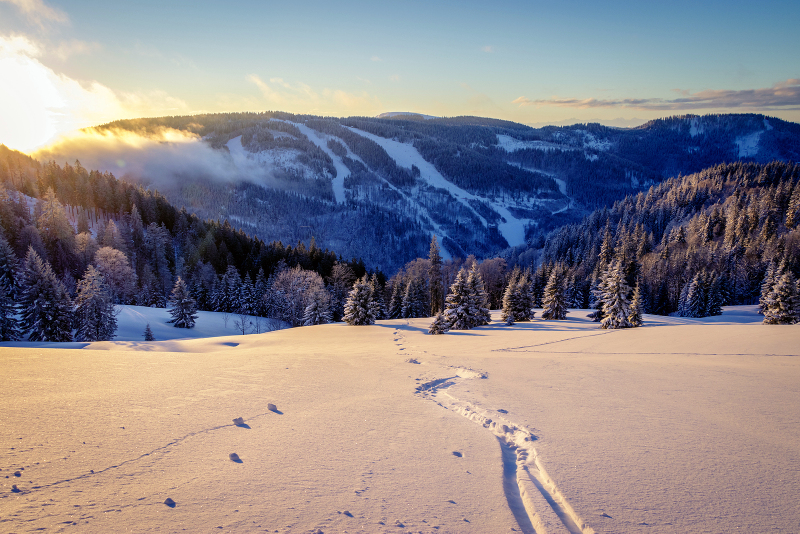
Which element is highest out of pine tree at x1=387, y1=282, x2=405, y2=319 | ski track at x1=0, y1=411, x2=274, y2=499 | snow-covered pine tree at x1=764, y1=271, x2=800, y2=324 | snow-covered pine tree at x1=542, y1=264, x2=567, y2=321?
ski track at x1=0, y1=411, x2=274, y2=499

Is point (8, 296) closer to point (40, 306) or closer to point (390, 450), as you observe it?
point (40, 306)

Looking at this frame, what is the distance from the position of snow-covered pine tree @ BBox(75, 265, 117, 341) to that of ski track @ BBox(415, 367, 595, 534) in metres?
41.3

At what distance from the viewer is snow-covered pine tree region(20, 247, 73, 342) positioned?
32.7 metres

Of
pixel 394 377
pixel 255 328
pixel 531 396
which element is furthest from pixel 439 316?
pixel 255 328

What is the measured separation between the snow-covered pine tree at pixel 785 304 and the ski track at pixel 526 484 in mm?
33931

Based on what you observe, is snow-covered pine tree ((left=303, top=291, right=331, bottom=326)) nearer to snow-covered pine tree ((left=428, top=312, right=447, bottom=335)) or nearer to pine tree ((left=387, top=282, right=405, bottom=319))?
pine tree ((left=387, top=282, right=405, bottom=319))

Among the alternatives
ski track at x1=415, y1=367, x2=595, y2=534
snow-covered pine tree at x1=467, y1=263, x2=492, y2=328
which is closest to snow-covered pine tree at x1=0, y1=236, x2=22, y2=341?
snow-covered pine tree at x1=467, y1=263, x2=492, y2=328

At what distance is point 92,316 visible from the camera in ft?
118

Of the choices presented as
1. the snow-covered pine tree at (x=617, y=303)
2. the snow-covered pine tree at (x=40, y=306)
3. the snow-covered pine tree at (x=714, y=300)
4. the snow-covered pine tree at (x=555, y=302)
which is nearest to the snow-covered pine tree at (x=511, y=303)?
the snow-covered pine tree at (x=555, y=302)

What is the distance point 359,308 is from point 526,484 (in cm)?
3050

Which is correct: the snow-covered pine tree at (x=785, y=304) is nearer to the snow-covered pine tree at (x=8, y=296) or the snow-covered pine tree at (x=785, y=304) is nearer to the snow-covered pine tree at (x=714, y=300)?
the snow-covered pine tree at (x=714, y=300)

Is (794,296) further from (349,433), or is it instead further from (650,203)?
(650,203)

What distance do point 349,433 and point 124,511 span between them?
3428 mm

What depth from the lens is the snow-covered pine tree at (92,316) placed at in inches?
1394
